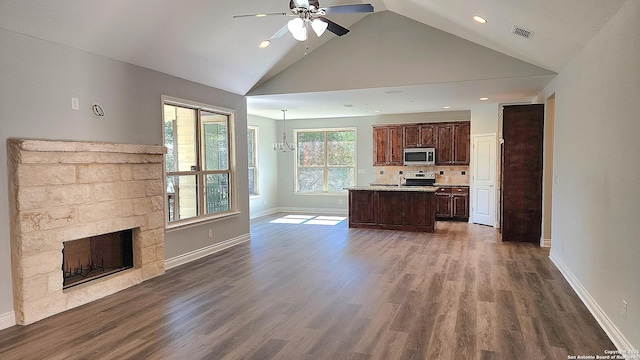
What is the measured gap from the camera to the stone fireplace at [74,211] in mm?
3570

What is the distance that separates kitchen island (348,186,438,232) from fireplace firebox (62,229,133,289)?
15.4 feet

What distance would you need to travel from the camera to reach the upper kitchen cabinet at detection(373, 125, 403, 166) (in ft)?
32.7

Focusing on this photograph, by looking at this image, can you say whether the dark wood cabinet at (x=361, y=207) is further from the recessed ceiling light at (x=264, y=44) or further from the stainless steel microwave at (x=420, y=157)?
the recessed ceiling light at (x=264, y=44)

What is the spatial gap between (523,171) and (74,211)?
6.50 metres

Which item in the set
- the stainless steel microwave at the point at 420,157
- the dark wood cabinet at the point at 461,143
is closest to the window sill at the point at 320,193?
the stainless steel microwave at the point at 420,157

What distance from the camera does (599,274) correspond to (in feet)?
11.5

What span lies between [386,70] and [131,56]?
3633mm

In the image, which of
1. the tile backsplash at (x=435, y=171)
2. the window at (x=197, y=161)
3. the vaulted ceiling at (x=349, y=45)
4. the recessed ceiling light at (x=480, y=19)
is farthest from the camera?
the tile backsplash at (x=435, y=171)

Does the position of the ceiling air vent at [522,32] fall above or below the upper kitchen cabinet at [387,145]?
above

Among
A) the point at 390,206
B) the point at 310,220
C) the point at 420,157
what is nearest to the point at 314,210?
the point at 310,220

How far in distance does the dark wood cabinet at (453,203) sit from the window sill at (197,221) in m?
5.05

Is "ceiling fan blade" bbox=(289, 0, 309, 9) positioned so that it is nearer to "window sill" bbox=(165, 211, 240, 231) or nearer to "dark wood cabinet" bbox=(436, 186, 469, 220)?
"window sill" bbox=(165, 211, 240, 231)

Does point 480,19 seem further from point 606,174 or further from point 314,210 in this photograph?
point 314,210

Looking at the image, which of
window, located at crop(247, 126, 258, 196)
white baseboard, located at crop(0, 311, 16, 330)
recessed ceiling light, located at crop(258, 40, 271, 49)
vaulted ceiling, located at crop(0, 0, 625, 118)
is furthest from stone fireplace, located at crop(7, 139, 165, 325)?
window, located at crop(247, 126, 258, 196)
